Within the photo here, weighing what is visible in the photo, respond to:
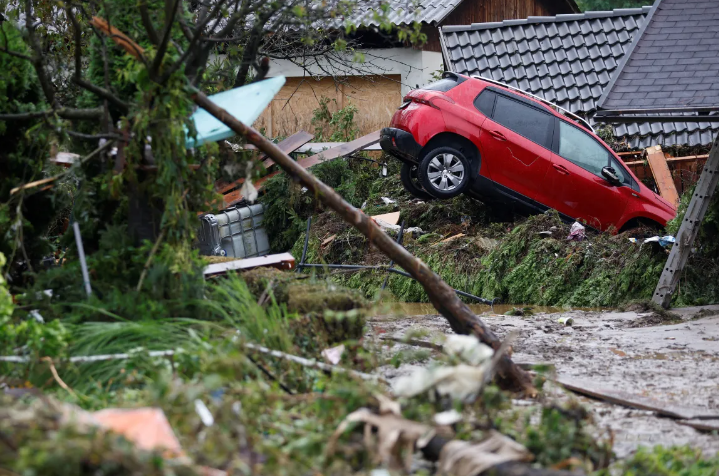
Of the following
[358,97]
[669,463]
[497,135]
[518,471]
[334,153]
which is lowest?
[669,463]

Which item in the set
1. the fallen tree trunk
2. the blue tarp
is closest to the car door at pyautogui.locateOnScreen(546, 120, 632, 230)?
the fallen tree trunk

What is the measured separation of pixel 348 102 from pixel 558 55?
15.5 feet

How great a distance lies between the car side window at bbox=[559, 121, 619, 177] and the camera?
13227mm

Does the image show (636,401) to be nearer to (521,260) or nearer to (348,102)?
(521,260)

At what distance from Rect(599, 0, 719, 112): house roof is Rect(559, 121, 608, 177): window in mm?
2682

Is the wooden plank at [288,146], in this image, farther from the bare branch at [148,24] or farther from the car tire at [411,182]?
the bare branch at [148,24]

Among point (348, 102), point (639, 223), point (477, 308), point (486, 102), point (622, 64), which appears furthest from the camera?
point (348, 102)

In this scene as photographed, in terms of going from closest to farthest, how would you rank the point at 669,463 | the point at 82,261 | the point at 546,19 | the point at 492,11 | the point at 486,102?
1. the point at 669,463
2. the point at 82,261
3. the point at 486,102
4. the point at 546,19
5. the point at 492,11

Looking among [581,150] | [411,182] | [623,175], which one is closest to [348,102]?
[411,182]

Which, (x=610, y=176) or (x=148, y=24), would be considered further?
(x=610, y=176)

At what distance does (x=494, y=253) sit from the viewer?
12281 millimetres

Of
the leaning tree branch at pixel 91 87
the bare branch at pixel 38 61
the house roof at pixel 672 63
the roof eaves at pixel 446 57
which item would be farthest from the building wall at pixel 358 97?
the leaning tree branch at pixel 91 87

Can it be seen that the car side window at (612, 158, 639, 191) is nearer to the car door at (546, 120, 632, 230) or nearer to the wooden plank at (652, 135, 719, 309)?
the car door at (546, 120, 632, 230)

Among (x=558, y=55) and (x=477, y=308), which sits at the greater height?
(x=558, y=55)
